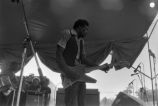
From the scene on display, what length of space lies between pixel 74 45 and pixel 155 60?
107 inches

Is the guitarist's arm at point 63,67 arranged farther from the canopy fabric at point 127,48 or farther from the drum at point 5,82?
the canopy fabric at point 127,48

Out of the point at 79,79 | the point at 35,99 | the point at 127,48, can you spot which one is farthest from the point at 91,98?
the point at 79,79

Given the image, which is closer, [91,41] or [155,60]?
[155,60]

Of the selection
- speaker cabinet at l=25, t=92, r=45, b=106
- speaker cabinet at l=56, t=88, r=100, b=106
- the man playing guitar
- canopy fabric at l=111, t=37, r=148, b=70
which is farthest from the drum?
canopy fabric at l=111, t=37, r=148, b=70

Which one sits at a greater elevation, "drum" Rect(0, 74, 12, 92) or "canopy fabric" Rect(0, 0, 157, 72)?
"canopy fabric" Rect(0, 0, 157, 72)

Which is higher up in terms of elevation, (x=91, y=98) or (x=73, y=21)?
(x=73, y=21)

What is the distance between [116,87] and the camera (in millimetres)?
4508

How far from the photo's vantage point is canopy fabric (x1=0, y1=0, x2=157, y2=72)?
10.4ft

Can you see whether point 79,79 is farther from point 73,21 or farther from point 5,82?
point 73,21

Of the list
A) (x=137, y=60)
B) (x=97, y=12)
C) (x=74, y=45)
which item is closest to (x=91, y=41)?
(x=97, y=12)

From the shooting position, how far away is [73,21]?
3.57 meters

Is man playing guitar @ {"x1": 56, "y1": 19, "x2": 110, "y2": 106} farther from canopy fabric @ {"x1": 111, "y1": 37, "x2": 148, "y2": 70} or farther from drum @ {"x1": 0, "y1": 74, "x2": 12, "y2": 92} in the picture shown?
canopy fabric @ {"x1": 111, "y1": 37, "x2": 148, "y2": 70}

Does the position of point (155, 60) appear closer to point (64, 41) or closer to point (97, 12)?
point (97, 12)

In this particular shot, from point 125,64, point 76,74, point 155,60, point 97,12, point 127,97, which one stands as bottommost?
point 127,97
